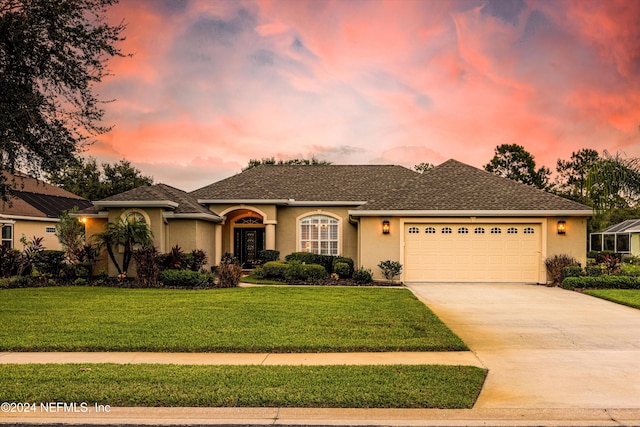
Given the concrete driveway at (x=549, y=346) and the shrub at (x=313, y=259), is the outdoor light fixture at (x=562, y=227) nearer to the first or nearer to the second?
the concrete driveway at (x=549, y=346)

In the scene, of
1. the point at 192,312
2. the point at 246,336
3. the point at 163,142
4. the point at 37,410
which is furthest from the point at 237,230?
the point at 37,410

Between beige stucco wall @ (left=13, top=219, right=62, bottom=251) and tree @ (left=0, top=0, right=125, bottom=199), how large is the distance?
15910 mm

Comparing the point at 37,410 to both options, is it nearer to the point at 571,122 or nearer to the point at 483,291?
the point at 483,291

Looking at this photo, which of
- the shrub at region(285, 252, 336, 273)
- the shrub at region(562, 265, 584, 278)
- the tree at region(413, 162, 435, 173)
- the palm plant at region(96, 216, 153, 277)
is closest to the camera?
the shrub at region(562, 265, 584, 278)

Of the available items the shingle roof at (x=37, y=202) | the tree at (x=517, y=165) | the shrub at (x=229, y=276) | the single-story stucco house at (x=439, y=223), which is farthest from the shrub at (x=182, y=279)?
the tree at (x=517, y=165)

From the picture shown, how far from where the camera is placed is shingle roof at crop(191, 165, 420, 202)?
19594 millimetres

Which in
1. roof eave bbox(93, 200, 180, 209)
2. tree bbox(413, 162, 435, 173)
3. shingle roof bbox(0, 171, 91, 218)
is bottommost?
roof eave bbox(93, 200, 180, 209)

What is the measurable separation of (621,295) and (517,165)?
32315mm

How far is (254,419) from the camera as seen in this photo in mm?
4223

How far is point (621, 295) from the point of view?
495 inches

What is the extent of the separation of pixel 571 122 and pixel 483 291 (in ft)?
32.8

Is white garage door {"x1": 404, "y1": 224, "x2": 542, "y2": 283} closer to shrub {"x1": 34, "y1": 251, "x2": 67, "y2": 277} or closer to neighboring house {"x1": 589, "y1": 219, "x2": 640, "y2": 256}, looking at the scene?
shrub {"x1": 34, "y1": 251, "x2": 67, "y2": 277}

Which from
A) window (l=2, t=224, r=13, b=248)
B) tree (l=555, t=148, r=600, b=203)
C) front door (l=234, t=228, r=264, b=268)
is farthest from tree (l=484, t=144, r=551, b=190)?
window (l=2, t=224, r=13, b=248)

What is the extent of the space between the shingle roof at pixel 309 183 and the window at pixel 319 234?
0.93m
